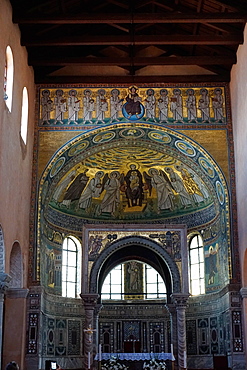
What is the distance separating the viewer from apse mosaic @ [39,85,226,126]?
71.1 ft

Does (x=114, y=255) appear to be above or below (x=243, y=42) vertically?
below

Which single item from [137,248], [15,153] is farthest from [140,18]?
[137,248]

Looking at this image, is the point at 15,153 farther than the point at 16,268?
No

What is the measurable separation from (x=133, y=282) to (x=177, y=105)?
959cm

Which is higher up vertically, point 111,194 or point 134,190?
point 134,190

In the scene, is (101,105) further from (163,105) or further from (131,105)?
(163,105)

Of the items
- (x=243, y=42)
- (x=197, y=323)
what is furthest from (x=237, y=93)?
(x=197, y=323)

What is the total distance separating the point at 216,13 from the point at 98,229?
9724 millimetres

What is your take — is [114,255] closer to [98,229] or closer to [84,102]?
[98,229]

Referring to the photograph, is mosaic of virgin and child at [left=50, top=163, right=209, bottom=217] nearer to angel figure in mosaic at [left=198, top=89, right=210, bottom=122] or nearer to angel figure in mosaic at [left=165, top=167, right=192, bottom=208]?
angel figure in mosaic at [left=165, top=167, right=192, bottom=208]

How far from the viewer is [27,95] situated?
20.6 meters

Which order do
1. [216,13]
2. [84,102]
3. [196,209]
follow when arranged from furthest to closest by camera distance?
[196,209]
[84,102]
[216,13]

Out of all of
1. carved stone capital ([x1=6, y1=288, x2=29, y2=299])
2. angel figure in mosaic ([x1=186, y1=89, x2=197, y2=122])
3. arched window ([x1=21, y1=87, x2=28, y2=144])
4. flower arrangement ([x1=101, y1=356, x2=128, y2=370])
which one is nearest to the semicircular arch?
flower arrangement ([x1=101, y1=356, x2=128, y2=370])

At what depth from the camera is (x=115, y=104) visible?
21875 millimetres
